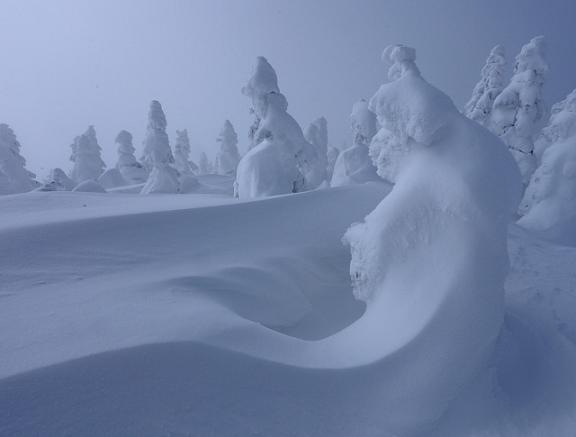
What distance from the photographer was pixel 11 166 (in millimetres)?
20672

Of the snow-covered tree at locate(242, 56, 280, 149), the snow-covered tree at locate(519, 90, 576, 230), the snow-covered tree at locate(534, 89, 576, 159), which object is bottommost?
the snow-covered tree at locate(519, 90, 576, 230)

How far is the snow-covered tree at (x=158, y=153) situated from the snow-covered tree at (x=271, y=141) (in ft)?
34.7

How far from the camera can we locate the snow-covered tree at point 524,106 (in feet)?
50.1

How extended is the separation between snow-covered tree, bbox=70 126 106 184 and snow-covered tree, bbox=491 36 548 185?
100ft

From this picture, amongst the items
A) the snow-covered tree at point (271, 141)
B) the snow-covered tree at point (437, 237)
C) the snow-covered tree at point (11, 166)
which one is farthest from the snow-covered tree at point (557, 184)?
the snow-covered tree at point (11, 166)

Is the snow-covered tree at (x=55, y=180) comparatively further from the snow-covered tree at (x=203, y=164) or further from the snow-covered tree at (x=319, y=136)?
the snow-covered tree at (x=203, y=164)

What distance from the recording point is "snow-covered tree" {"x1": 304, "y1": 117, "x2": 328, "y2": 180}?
29344 mm

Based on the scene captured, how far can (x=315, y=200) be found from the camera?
758cm

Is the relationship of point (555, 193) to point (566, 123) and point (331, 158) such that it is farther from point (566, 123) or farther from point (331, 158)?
point (331, 158)

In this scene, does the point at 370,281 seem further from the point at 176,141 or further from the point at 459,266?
the point at 176,141

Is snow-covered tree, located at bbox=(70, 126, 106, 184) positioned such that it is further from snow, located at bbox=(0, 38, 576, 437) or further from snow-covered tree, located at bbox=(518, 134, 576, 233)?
snow-covered tree, located at bbox=(518, 134, 576, 233)

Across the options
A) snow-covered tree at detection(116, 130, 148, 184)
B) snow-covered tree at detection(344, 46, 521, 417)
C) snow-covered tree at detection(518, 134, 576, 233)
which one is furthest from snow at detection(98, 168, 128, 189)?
Result: snow-covered tree at detection(518, 134, 576, 233)

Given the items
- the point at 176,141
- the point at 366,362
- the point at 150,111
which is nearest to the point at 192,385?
the point at 366,362

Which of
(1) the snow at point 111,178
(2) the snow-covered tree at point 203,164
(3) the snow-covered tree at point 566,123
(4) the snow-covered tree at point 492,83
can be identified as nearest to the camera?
(3) the snow-covered tree at point 566,123
